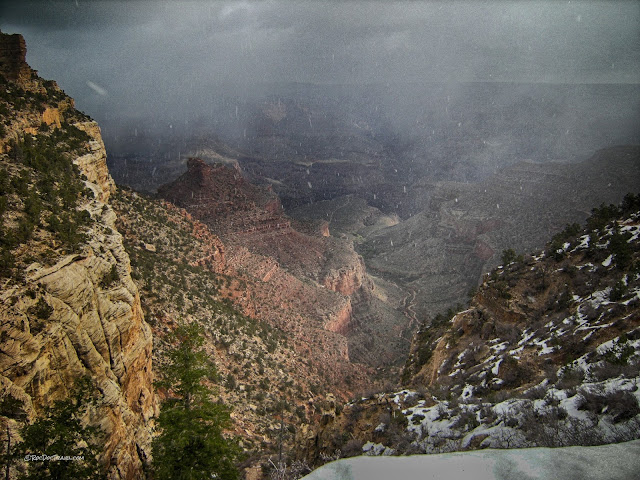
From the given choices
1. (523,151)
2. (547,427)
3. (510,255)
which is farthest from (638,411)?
(523,151)

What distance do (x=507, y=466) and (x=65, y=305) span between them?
9.93 metres

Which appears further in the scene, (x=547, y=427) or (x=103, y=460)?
(x=103, y=460)

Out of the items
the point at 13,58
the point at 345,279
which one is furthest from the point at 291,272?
the point at 13,58

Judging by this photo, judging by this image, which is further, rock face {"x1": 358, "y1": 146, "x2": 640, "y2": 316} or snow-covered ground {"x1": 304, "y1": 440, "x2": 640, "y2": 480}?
rock face {"x1": 358, "y1": 146, "x2": 640, "y2": 316}

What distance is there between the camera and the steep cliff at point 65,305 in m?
8.59

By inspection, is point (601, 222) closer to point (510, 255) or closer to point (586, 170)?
point (510, 255)

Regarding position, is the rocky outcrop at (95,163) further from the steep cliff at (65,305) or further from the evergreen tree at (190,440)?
the evergreen tree at (190,440)

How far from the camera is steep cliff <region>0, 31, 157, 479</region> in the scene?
338 inches

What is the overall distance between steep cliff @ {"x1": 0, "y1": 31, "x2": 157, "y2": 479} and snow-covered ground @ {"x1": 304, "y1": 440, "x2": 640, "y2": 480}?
6.80 meters

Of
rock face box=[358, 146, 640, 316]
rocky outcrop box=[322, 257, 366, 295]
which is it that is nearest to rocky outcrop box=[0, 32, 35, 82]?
rocky outcrop box=[322, 257, 366, 295]

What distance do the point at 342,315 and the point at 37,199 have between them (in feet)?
107

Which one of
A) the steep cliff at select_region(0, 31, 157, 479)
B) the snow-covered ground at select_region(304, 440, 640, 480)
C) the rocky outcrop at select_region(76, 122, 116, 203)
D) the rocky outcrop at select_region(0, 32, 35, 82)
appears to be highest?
the rocky outcrop at select_region(0, 32, 35, 82)

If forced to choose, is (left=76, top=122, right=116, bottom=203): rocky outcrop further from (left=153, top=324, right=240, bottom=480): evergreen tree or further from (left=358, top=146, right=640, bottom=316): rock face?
(left=358, top=146, right=640, bottom=316): rock face

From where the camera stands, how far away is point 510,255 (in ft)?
91.9
